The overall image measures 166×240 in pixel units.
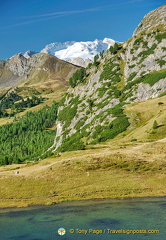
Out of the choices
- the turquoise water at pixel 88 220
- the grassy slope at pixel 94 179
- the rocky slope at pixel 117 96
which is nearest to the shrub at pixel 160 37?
the rocky slope at pixel 117 96

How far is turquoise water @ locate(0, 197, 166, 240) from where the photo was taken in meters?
36.9

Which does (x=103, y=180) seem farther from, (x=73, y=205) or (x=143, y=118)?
(x=143, y=118)

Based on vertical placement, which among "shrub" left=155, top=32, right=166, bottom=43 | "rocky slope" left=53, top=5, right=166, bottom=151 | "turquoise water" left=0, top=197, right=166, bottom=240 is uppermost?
"shrub" left=155, top=32, right=166, bottom=43

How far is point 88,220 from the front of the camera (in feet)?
138

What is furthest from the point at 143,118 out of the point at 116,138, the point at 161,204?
the point at 161,204

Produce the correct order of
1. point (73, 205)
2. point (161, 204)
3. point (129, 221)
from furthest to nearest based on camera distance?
point (73, 205), point (161, 204), point (129, 221)

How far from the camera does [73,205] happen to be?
2078 inches

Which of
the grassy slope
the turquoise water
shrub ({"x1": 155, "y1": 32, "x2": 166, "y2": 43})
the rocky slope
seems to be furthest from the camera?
shrub ({"x1": 155, "y1": 32, "x2": 166, "y2": 43})

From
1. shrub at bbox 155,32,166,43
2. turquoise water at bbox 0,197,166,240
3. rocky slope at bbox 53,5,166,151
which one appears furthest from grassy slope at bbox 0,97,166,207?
shrub at bbox 155,32,166,43

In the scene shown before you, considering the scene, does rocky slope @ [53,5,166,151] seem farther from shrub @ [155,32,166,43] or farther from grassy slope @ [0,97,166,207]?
grassy slope @ [0,97,166,207]

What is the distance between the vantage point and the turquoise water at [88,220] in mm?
36875

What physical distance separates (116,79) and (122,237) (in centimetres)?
16360

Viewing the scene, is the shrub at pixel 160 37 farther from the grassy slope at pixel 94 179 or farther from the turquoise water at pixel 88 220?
the turquoise water at pixel 88 220

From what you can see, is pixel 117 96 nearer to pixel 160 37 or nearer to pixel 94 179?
pixel 160 37
